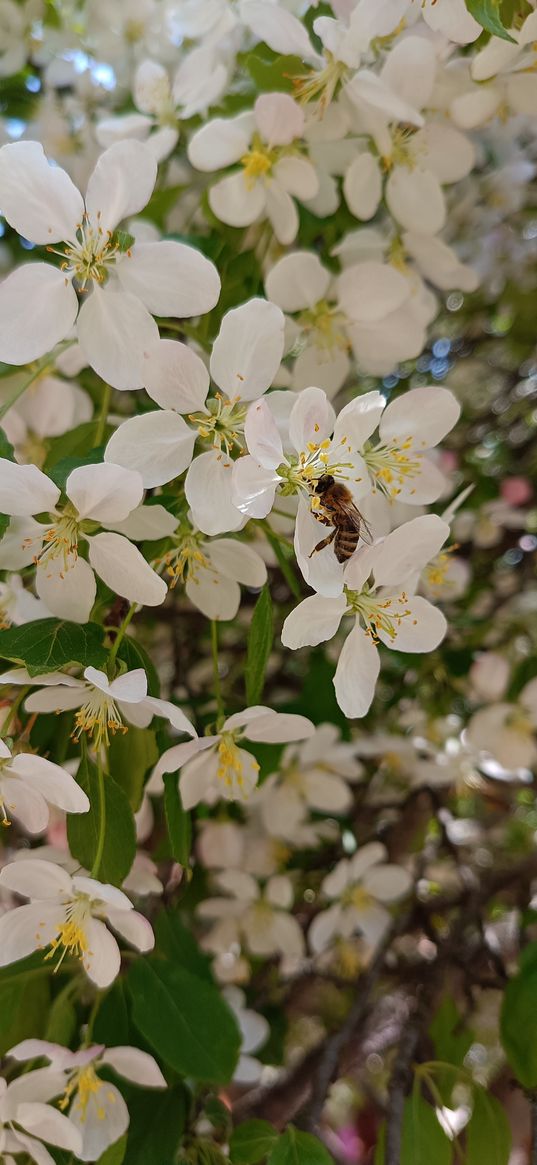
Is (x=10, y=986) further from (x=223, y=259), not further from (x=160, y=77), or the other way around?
(x=160, y=77)

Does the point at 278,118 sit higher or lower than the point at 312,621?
higher

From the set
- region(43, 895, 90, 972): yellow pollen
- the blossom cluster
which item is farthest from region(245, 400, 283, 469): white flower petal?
region(43, 895, 90, 972): yellow pollen

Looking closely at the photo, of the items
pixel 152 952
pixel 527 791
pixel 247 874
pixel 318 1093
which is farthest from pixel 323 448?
pixel 527 791

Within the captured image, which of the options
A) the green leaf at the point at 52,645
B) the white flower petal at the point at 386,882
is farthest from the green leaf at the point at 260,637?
the white flower petal at the point at 386,882

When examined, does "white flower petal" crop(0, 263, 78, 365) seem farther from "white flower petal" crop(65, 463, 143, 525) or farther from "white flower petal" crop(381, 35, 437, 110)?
"white flower petal" crop(381, 35, 437, 110)

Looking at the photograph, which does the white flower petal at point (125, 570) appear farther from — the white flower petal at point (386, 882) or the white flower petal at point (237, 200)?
the white flower petal at point (386, 882)

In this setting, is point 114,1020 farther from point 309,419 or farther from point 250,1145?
point 309,419

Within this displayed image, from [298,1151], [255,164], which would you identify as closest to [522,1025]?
[298,1151]
